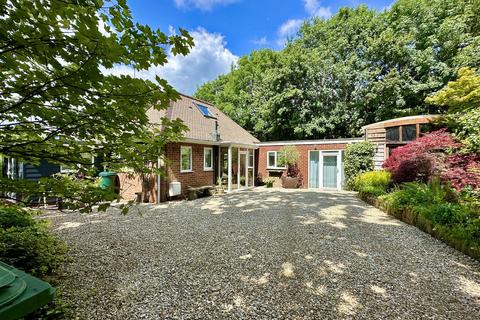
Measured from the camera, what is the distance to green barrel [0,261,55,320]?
2.70ft

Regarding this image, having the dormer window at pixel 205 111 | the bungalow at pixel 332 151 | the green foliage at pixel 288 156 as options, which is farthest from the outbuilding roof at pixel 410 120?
the dormer window at pixel 205 111

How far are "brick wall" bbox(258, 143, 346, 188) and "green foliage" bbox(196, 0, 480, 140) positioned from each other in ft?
16.4

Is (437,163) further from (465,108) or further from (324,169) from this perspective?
(324,169)

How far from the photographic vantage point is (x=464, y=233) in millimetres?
4816

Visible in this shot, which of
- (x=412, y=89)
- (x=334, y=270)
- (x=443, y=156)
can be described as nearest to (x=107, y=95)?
(x=334, y=270)

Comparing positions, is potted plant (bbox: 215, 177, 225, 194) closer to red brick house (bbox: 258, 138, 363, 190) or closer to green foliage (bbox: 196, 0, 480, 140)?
red brick house (bbox: 258, 138, 363, 190)

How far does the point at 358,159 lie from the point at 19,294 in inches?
562

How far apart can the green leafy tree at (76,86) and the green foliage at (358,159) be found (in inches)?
506

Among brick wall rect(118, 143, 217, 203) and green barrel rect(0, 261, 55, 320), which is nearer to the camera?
green barrel rect(0, 261, 55, 320)

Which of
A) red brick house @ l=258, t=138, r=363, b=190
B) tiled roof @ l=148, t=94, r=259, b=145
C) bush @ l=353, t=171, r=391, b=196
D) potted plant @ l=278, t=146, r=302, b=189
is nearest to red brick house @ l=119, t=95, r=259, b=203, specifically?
tiled roof @ l=148, t=94, r=259, b=145

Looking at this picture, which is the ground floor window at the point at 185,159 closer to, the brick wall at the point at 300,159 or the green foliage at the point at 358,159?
the brick wall at the point at 300,159

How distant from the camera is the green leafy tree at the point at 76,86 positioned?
162 centimetres

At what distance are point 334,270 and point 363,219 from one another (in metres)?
3.90

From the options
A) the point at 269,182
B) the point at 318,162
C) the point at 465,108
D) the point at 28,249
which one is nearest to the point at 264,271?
the point at 28,249
